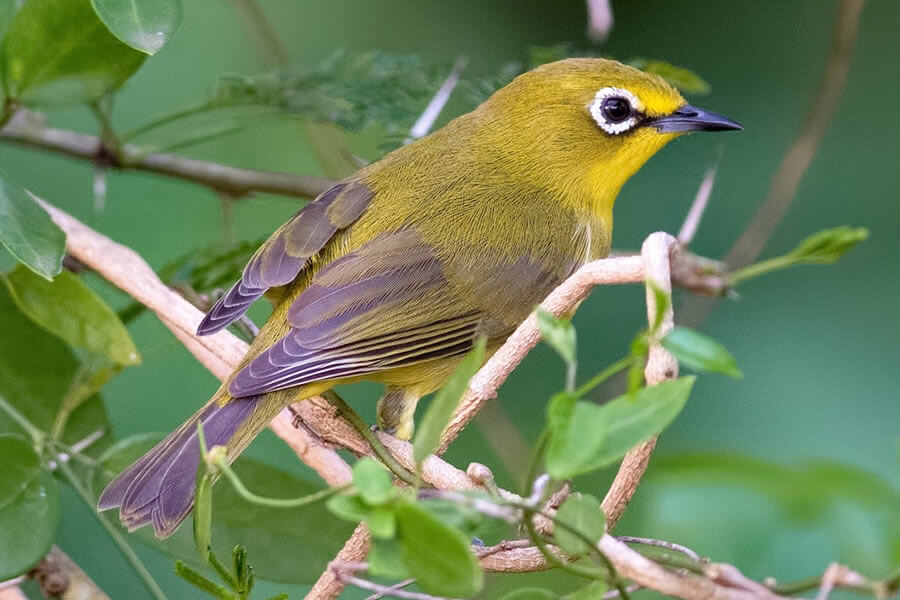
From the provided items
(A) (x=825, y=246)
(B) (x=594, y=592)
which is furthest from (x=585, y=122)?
(B) (x=594, y=592)

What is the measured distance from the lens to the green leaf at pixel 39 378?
2408mm

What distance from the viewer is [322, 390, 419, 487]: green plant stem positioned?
1626 millimetres

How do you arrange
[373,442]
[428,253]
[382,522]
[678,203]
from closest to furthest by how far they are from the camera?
[382,522], [373,442], [428,253], [678,203]

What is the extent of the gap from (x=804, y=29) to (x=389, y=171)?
252cm

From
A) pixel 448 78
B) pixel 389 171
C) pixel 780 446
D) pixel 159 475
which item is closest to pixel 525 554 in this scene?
pixel 159 475

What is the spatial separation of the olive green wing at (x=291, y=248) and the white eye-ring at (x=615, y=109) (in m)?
0.64

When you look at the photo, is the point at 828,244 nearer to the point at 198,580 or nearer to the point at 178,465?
the point at 198,580

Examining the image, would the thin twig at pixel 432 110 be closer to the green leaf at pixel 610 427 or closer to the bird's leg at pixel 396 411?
the bird's leg at pixel 396 411

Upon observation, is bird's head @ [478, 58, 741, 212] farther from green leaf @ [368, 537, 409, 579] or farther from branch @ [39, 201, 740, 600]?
green leaf @ [368, 537, 409, 579]

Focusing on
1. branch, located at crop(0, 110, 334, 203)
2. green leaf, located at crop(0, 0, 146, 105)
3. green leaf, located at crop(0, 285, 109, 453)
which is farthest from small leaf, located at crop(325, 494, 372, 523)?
branch, located at crop(0, 110, 334, 203)

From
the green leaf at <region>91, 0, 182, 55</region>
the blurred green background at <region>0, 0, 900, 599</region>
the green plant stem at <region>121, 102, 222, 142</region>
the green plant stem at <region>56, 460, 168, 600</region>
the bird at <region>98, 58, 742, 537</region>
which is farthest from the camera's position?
the blurred green background at <region>0, 0, 900, 599</region>

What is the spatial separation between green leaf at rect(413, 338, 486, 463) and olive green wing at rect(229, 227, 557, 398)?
3.21ft

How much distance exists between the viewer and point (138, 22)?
69.5 inches

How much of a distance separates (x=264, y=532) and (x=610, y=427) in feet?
4.17
